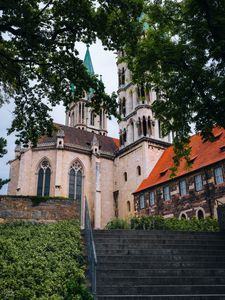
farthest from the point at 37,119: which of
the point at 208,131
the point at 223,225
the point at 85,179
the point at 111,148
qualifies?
the point at 111,148

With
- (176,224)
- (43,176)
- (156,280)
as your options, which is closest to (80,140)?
(43,176)

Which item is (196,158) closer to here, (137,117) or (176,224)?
(176,224)

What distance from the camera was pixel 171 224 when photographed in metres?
20.0

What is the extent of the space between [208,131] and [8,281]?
8791 millimetres

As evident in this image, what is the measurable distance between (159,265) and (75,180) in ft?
90.4

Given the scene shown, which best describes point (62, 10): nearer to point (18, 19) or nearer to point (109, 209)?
point (18, 19)

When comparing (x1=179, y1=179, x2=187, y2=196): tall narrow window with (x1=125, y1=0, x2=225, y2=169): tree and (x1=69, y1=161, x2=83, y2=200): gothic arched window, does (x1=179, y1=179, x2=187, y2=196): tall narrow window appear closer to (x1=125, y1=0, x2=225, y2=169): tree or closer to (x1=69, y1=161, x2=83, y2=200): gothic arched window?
(x1=125, y1=0, x2=225, y2=169): tree

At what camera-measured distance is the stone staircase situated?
8.04 m

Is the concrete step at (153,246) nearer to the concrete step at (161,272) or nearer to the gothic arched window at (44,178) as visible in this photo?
the concrete step at (161,272)

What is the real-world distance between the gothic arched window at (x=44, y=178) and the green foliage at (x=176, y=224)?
613 inches

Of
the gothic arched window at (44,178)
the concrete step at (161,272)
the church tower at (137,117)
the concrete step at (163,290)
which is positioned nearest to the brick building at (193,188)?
the church tower at (137,117)

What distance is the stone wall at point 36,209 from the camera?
12539 mm

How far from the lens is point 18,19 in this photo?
979 cm

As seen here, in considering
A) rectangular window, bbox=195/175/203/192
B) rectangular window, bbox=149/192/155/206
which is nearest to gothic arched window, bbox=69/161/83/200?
rectangular window, bbox=149/192/155/206
